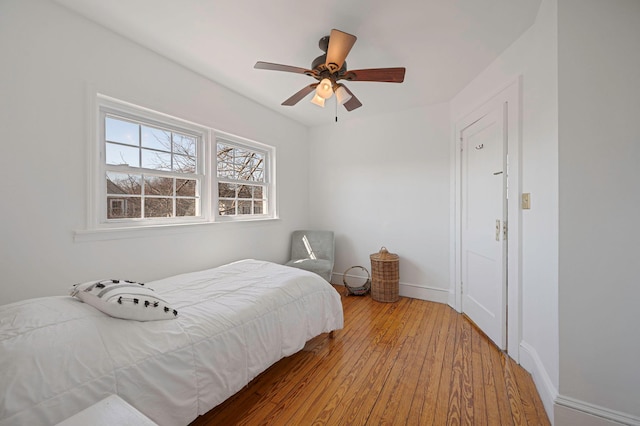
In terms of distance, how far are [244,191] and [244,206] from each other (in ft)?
0.65

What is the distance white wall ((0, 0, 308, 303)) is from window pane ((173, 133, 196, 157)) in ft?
0.83

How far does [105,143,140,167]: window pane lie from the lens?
6.80 feet

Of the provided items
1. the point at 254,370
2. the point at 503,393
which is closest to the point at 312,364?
the point at 254,370

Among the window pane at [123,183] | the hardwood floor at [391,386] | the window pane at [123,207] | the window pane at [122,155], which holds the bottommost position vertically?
the hardwood floor at [391,386]

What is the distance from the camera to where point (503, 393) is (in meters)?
1.68

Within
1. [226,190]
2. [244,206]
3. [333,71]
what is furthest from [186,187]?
[333,71]

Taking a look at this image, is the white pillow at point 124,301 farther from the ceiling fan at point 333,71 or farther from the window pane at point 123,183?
the ceiling fan at point 333,71

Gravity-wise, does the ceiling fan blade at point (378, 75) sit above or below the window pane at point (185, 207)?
above

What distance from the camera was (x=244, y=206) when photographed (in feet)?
11.0

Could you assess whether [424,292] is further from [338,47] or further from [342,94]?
[338,47]

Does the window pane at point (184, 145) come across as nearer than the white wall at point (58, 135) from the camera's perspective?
No

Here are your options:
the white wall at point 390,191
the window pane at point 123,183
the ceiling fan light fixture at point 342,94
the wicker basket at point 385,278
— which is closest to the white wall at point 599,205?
the ceiling fan light fixture at point 342,94

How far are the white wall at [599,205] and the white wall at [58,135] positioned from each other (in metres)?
2.94

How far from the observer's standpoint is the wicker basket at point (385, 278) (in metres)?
3.32
